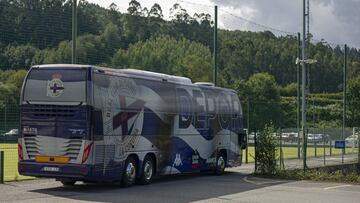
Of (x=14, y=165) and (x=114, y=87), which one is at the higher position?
(x=114, y=87)

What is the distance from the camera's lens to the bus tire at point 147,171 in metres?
19.6

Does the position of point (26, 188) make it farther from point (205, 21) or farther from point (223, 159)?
point (205, 21)

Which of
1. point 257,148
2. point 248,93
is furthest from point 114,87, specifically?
point 248,93

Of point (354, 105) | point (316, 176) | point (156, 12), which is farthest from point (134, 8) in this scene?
point (354, 105)

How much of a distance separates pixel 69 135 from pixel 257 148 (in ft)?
30.3

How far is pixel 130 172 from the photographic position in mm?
18969

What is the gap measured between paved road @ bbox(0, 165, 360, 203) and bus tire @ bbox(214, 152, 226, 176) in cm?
247

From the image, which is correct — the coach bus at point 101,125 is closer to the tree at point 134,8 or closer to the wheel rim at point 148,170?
the wheel rim at point 148,170

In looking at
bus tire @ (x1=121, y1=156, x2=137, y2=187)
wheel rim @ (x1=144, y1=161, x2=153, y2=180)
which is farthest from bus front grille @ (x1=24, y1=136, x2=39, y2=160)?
wheel rim @ (x1=144, y1=161, x2=153, y2=180)

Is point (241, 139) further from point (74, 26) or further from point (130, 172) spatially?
point (130, 172)

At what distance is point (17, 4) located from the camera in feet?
73.8

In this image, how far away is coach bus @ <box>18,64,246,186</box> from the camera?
1712 centimetres

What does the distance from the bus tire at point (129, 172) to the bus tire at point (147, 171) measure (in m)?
0.32

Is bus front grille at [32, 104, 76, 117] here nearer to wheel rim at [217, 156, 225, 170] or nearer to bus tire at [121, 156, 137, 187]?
bus tire at [121, 156, 137, 187]
